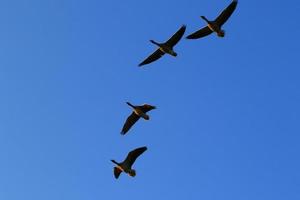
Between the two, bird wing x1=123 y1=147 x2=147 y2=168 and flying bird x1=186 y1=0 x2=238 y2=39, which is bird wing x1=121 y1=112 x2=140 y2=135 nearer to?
bird wing x1=123 y1=147 x2=147 y2=168

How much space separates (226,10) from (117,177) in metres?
11.2

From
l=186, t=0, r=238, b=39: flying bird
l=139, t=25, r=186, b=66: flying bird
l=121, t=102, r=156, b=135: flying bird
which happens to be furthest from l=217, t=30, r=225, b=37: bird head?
l=121, t=102, r=156, b=135: flying bird

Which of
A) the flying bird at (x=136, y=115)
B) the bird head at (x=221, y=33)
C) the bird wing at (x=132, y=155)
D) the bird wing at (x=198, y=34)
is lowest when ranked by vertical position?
the bird wing at (x=132, y=155)

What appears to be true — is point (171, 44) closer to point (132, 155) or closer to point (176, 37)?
point (176, 37)

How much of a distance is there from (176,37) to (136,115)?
5.10 meters

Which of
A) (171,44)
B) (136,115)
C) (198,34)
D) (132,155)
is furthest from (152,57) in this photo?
(132,155)

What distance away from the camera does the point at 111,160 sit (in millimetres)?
42531

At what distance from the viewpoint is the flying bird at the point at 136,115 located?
142 ft

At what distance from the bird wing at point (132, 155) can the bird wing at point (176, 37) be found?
637 cm

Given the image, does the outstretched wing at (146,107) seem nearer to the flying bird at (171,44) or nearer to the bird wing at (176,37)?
the flying bird at (171,44)

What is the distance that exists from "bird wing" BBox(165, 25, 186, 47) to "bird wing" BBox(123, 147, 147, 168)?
6.37 metres

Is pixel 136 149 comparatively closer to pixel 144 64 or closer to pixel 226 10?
pixel 144 64

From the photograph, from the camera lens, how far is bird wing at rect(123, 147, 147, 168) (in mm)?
41906

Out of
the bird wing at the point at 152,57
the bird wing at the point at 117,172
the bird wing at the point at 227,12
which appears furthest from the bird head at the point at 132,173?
the bird wing at the point at 227,12
